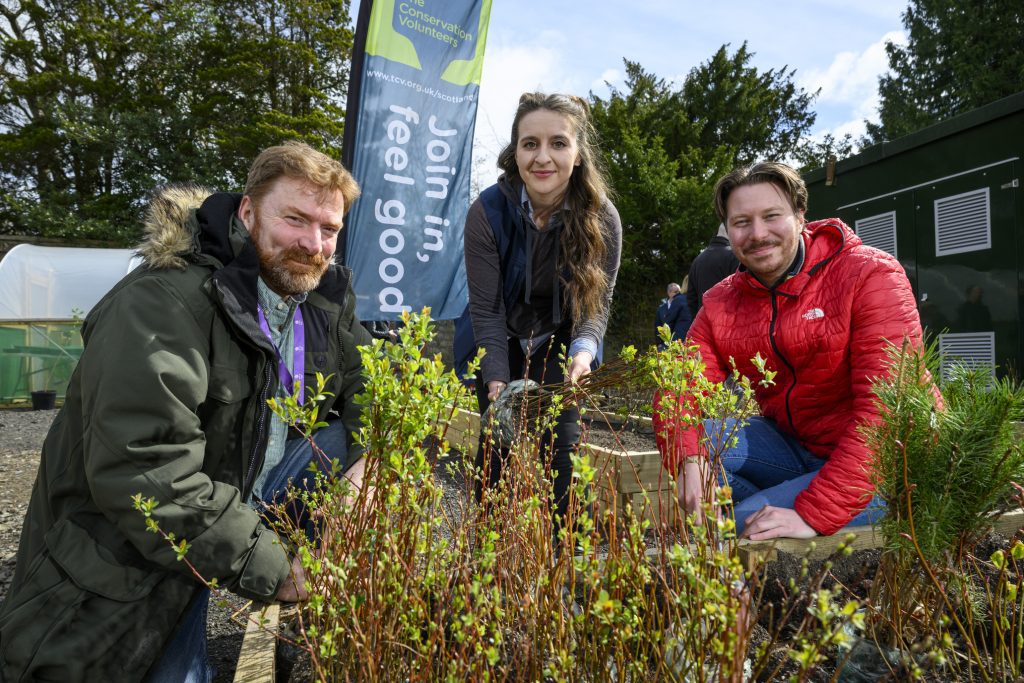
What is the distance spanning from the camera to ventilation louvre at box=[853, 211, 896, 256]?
21.7 ft

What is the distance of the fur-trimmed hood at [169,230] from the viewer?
1.71m

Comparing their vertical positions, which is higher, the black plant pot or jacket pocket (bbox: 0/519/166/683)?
jacket pocket (bbox: 0/519/166/683)

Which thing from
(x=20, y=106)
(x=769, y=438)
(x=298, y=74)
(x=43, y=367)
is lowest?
(x=43, y=367)

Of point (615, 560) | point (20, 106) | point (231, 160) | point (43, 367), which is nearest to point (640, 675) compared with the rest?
point (615, 560)

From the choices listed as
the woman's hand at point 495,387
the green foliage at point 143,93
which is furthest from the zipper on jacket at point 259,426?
the green foliage at point 143,93

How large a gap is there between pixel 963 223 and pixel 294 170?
6.24 meters

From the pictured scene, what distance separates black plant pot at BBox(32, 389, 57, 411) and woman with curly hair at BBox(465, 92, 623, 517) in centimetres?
1224

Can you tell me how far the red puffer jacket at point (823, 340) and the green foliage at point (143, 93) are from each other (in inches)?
750

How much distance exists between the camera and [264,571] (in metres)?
1.55

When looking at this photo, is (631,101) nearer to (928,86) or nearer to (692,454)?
(928,86)

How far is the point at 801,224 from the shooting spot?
2385 mm

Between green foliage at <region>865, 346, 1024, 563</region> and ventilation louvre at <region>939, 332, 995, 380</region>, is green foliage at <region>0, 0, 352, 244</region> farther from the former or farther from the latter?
green foliage at <region>865, 346, 1024, 563</region>

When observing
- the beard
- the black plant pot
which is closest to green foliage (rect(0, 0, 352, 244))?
the black plant pot

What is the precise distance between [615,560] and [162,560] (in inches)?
42.3
